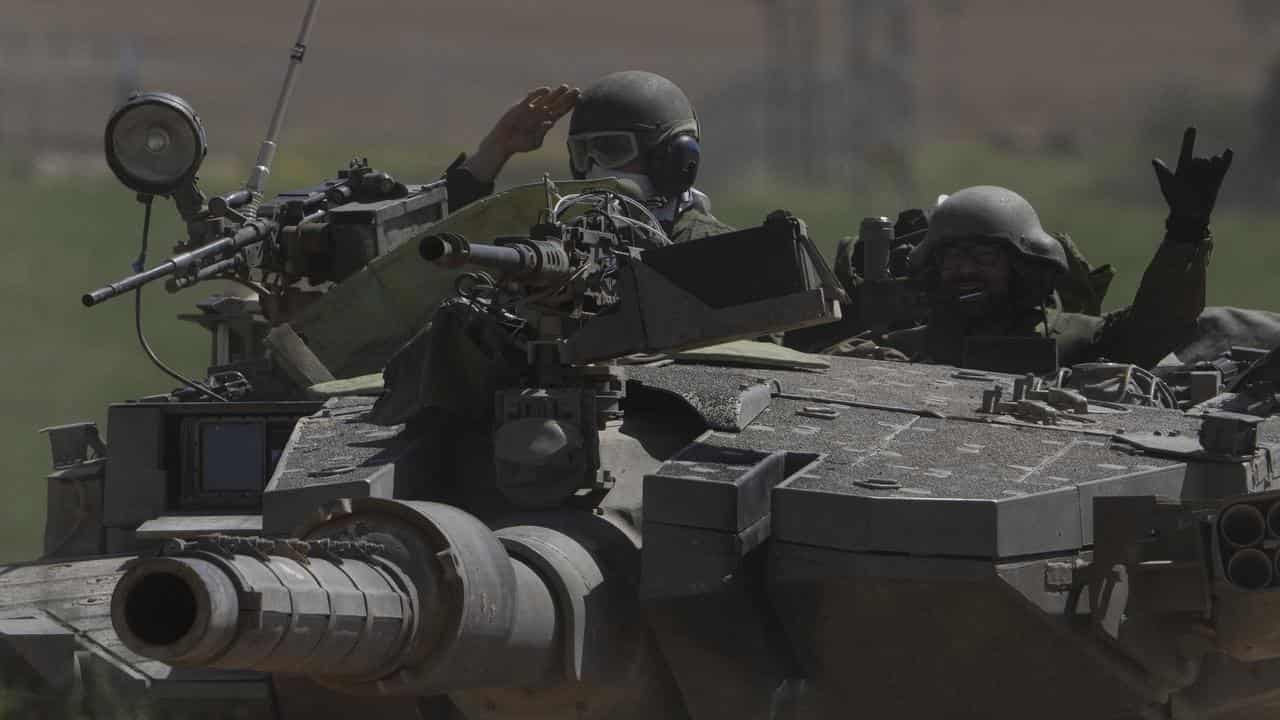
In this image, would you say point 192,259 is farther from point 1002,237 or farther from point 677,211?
point 1002,237

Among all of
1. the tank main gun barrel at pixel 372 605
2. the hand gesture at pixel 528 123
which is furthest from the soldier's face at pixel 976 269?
the tank main gun barrel at pixel 372 605

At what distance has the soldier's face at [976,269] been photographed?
12.9 meters

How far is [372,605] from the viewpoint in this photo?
5906 millimetres

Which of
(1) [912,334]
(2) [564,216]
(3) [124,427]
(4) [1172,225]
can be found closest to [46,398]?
(3) [124,427]

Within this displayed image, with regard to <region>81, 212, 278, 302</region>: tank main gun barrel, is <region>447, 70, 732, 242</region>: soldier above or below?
above

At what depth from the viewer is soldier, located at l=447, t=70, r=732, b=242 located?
12.9 meters

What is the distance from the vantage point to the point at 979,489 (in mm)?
7250

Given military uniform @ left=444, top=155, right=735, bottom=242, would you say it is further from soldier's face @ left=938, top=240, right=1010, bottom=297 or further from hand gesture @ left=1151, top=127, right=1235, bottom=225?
hand gesture @ left=1151, top=127, right=1235, bottom=225

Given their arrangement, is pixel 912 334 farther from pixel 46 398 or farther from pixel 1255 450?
pixel 46 398

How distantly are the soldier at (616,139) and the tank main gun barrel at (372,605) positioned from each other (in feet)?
20.2

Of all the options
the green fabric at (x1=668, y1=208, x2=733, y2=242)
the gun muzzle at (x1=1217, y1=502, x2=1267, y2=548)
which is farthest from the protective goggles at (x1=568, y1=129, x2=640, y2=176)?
the gun muzzle at (x1=1217, y1=502, x2=1267, y2=548)

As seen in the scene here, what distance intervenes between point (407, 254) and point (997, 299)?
158 inches

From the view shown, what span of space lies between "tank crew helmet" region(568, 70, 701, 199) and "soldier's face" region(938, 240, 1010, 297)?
1.79 m

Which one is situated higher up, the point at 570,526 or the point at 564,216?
the point at 564,216
